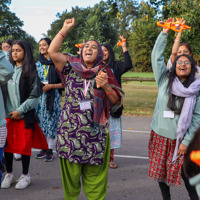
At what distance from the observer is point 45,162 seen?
18.7ft

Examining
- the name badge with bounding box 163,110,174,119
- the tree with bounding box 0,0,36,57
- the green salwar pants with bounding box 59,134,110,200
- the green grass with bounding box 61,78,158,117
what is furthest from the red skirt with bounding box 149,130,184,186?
the tree with bounding box 0,0,36,57

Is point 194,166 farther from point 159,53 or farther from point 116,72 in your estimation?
point 116,72

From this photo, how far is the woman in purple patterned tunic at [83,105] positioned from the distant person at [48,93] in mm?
2242

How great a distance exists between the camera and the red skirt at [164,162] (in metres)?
3.49

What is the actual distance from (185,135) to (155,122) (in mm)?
372

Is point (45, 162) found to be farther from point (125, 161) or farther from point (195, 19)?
point (195, 19)

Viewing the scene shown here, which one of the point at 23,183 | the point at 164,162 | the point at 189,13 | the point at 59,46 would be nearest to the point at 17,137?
the point at 23,183

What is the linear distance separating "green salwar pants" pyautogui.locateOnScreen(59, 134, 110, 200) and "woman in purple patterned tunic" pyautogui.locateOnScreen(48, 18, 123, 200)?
0.05 feet

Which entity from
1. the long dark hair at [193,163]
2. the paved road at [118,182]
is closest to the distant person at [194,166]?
the long dark hair at [193,163]

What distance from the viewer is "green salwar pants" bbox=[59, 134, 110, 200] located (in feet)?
11.1

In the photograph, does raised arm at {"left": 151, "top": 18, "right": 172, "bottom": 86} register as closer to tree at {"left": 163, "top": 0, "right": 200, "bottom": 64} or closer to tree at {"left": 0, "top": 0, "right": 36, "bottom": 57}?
tree at {"left": 163, "top": 0, "right": 200, "bottom": 64}

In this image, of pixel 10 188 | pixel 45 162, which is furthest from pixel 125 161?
pixel 10 188

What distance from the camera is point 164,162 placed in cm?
355

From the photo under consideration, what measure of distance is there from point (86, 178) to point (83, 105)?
2.86ft
